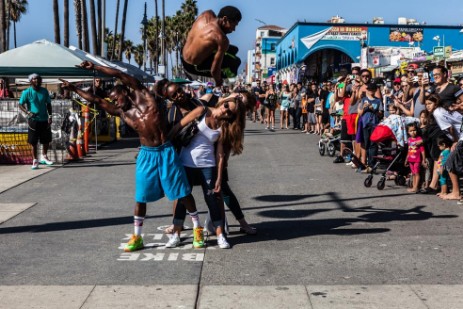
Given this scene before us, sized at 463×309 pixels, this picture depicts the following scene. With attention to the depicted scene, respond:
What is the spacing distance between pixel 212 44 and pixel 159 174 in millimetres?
1363

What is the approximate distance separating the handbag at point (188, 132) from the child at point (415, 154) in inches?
185

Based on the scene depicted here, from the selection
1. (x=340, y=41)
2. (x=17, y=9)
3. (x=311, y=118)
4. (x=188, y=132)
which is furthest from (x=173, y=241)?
(x=17, y=9)

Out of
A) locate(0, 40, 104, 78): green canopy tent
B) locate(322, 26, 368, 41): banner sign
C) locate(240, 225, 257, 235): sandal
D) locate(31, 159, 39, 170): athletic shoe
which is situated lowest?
locate(240, 225, 257, 235): sandal

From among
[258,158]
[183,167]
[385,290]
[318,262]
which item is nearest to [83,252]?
[183,167]

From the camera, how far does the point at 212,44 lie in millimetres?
6113

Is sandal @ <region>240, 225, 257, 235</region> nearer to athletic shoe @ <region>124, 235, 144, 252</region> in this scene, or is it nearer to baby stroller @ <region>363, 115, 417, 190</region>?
athletic shoe @ <region>124, 235, 144, 252</region>

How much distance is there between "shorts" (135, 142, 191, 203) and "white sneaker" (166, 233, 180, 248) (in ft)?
1.74

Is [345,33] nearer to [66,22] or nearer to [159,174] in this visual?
[66,22]

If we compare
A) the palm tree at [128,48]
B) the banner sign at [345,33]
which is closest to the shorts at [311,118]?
the banner sign at [345,33]

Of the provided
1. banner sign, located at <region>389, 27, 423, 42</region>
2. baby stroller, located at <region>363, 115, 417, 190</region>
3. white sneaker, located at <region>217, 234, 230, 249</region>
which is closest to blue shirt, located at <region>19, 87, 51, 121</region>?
baby stroller, located at <region>363, 115, 417, 190</region>

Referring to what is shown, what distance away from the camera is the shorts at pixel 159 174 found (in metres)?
6.23

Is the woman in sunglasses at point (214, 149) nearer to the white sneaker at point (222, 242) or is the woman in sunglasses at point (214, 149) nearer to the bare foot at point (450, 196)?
the white sneaker at point (222, 242)

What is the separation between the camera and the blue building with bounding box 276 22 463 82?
51219 mm

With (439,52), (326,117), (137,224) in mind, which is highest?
(439,52)
